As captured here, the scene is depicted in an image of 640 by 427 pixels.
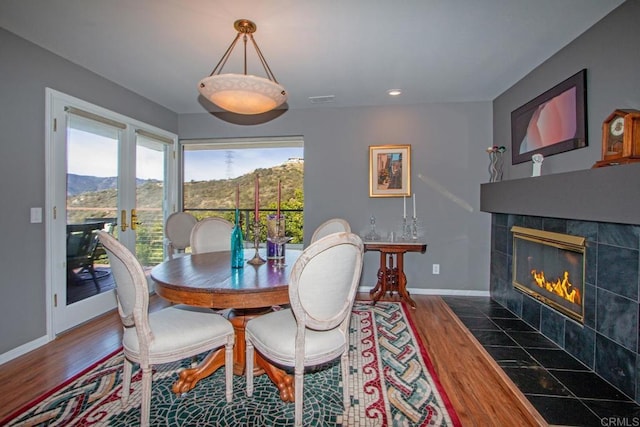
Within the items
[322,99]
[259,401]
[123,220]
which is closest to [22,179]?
[123,220]

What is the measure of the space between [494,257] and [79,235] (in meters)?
4.44

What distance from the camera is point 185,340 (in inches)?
64.8

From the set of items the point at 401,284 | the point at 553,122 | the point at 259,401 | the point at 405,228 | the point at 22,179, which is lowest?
the point at 259,401

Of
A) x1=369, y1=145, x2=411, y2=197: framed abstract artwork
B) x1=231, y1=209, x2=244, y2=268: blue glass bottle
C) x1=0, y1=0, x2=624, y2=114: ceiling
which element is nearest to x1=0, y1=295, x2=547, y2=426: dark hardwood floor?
x1=231, y1=209, x2=244, y2=268: blue glass bottle

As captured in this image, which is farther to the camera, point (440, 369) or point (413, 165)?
point (413, 165)

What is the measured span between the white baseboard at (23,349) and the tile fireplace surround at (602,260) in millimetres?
4094

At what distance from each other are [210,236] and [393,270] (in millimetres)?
2051

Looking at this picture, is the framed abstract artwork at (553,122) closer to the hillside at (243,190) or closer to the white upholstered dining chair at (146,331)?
the hillside at (243,190)

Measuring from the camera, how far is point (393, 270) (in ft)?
11.8

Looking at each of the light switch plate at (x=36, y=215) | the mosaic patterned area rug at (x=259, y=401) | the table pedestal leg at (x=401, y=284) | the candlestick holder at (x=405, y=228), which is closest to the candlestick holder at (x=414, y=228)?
the candlestick holder at (x=405, y=228)

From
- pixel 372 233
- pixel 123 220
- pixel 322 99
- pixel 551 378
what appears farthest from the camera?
pixel 372 233

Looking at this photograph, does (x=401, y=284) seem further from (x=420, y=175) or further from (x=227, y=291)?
(x=227, y=291)

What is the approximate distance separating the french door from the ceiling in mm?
514

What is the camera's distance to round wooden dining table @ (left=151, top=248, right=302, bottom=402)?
157cm
